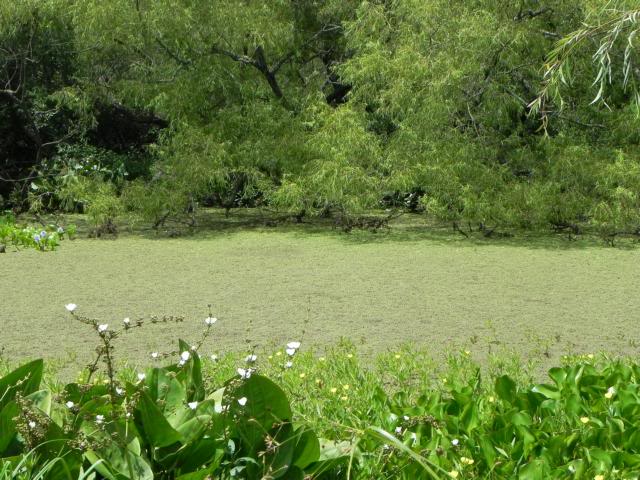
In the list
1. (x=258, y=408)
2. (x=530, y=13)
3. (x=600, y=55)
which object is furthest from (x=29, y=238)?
(x=258, y=408)

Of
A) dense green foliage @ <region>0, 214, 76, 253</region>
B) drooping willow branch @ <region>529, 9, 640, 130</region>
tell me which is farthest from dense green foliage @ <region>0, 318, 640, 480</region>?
dense green foliage @ <region>0, 214, 76, 253</region>

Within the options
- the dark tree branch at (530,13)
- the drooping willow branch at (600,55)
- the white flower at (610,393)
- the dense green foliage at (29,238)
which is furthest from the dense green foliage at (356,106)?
the white flower at (610,393)

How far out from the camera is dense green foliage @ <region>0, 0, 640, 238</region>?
6.13m

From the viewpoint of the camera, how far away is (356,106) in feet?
21.9

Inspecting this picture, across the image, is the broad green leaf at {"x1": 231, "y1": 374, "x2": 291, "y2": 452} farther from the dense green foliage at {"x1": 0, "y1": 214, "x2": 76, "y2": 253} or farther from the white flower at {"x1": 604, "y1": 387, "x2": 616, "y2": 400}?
the dense green foliage at {"x1": 0, "y1": 214, "x2": 76, "y2": 253}

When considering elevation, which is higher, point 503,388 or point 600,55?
point 600,55

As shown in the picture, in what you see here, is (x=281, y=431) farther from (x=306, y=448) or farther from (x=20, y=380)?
(x=20, y=380)

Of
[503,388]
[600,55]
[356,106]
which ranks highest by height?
[600,55]

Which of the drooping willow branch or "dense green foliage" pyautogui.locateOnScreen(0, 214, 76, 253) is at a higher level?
the drooping willow branch

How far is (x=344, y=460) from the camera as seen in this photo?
173 cm

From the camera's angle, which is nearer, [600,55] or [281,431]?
[281,431]

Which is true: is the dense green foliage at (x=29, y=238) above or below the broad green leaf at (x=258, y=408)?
below

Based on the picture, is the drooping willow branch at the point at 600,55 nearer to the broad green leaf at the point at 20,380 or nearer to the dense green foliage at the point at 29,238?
the broad green leaf at the point at 20,380

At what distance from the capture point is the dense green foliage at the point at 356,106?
6133 mm
